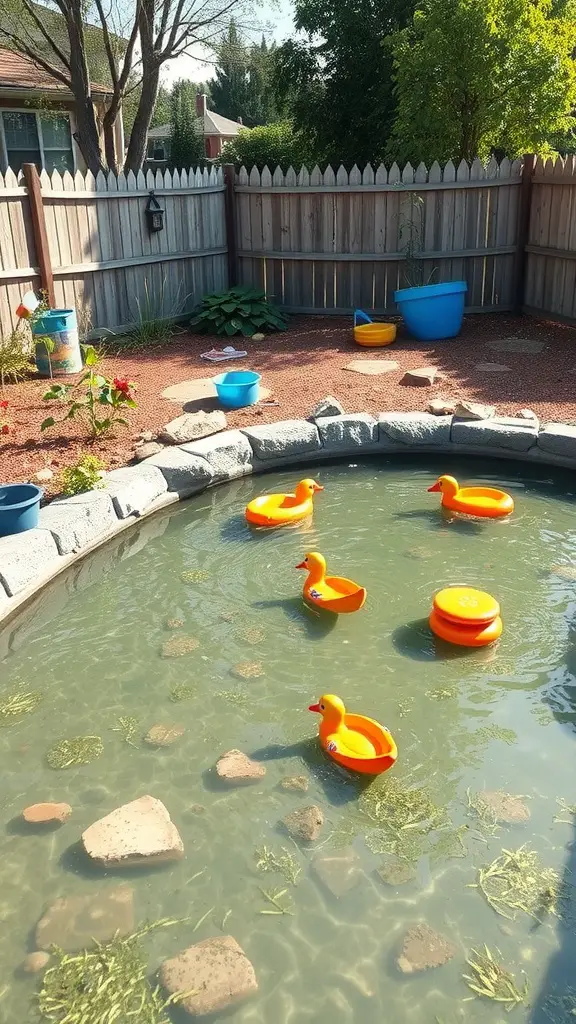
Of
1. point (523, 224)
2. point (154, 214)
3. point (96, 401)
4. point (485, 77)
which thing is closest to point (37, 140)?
point (154, 214)

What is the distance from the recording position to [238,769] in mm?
3066

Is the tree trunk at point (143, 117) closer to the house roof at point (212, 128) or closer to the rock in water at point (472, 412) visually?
the rock in water at point (472, 412)

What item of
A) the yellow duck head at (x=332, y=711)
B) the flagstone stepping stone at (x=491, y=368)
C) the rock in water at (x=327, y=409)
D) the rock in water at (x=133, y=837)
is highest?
the rock in water at (x=327, y=409)

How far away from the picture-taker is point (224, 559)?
15.5ft

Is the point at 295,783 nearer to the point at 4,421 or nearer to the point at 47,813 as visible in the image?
the point at 47,813

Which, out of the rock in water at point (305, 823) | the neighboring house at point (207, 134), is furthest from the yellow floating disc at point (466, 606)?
the neighboring house at point (207, 134)

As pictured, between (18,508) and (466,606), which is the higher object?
(18,508)

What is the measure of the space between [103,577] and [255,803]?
2.01 m

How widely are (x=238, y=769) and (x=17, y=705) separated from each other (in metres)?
1.06

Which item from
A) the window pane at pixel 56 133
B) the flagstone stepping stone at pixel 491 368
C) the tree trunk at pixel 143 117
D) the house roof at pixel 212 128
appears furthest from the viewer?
→ the house roof at pixel 212 128

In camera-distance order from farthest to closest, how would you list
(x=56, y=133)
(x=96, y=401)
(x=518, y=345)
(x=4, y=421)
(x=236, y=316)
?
(x=56, y=133) → (x=236, y=316) → (x=518, y=345) → (x=4, y=421) → (x=96, y=401)

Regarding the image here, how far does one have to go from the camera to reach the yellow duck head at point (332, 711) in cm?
309

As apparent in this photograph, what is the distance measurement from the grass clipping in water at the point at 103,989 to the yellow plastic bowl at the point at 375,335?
6840 mm

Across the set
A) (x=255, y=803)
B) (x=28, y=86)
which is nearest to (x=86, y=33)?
(x=28, y=86)
